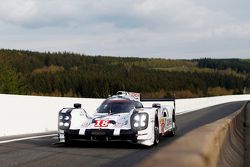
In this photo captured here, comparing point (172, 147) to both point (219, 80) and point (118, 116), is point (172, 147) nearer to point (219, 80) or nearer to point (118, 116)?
point (118, 116)

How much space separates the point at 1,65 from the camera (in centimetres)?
9250

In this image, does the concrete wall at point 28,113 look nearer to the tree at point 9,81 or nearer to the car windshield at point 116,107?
the car windshield at point 116,107

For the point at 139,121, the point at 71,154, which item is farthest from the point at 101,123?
the point at 71,154

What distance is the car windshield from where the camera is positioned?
43.2 ft

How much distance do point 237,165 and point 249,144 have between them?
502 cm

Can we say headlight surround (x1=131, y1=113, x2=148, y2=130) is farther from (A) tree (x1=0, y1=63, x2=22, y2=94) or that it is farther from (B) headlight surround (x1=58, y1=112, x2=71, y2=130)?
(A) tree (x1=0, y1=63, x2=22, y2=94)

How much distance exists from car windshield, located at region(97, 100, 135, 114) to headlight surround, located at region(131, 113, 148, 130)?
4.23 feet

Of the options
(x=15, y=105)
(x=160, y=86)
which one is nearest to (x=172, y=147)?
(x=15, y=105)

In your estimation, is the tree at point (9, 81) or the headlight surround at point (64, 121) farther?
the tree at point (9, 81)

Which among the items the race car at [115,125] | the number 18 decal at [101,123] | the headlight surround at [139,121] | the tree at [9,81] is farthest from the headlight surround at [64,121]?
the tree at [9,81]

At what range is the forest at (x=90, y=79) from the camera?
121 meters

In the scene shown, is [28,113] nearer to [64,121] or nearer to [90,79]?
[64,121]

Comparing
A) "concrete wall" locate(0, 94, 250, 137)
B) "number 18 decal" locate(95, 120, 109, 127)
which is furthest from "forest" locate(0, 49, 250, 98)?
"number 18 decal" locate(95, 120, 109, 127)

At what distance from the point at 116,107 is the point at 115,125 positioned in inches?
62.3
